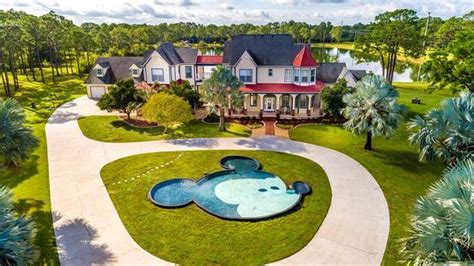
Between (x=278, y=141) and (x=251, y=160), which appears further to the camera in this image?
(x=278, y=141)

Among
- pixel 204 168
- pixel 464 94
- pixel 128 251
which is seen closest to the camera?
pixel 128 251

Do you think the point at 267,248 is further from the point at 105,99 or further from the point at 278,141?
the point at 105,99

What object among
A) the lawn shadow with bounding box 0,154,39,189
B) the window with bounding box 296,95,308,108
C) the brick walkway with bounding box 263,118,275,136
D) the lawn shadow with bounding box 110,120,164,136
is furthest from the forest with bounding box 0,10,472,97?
the lawn shadow with bounding box 0,154,39,189

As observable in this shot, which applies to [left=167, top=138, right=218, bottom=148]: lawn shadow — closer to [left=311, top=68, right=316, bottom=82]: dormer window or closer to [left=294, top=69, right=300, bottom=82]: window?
[left=294, top=69, right=300, bottom=82]: window

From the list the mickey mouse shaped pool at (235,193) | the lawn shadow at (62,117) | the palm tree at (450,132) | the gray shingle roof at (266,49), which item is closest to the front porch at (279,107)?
the gray shingle roof at (266,49)

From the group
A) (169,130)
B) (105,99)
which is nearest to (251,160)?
(169,130)

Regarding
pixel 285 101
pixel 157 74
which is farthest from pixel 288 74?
pixel 157 74

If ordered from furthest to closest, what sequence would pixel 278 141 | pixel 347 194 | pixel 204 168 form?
pixel 278 141
pixel 204 168
pixel 347 194

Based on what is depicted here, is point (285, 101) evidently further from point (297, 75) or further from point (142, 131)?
point (142, 131)
